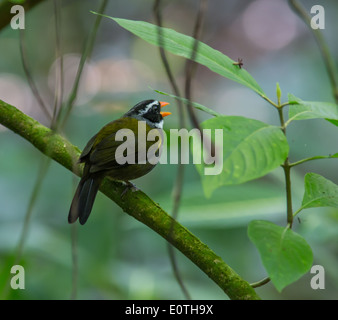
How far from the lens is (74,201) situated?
2104mm

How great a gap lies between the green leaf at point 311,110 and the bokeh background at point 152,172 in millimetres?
179

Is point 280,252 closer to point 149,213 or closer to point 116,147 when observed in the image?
point 149,213

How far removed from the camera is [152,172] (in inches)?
159

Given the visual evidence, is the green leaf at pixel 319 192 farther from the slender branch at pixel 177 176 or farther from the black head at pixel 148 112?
the black head at pixel 148 112

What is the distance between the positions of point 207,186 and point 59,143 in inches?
32.9

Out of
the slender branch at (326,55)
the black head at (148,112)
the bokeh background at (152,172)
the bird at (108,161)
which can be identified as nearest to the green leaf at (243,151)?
the slender branch at (326,55)

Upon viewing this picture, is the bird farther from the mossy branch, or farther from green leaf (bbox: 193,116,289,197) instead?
green leaf (bbox: 193,116,289,197)

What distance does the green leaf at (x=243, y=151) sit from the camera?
3.39ft

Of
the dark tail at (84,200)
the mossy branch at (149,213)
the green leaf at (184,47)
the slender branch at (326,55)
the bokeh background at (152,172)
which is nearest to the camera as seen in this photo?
the slender branch at (326,55)

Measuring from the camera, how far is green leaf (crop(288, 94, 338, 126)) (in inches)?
49.3

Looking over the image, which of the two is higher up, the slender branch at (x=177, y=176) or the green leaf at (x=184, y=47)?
the green leaf at (x=184, y=47)

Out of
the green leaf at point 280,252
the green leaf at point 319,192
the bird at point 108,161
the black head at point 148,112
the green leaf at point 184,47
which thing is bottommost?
the green leaf at point 280,252

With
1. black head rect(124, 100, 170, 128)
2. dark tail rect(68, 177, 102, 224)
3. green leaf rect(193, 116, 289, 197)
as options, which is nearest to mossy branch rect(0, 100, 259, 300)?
dark tail rect(68, 177, 102, 224)

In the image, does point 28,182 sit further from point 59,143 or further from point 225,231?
point 59,143
